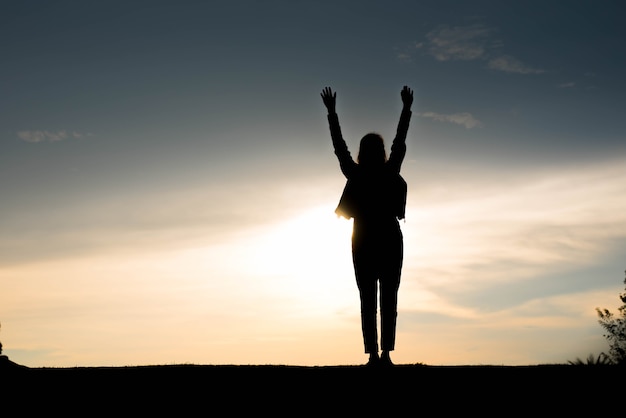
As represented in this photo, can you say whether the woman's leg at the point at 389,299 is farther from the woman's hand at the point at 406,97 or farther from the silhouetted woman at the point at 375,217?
the woman's hand at the point at 406,97

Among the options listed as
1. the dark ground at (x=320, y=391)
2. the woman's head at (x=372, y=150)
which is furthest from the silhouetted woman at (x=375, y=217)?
the dark ground at (x=320, y=391)

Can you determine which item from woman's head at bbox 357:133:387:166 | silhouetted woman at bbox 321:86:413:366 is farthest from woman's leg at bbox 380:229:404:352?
woman's head at bbox 357:133:387:166

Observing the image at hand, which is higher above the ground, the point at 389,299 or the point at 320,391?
the point at 389,299

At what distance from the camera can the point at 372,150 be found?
949 centimetres

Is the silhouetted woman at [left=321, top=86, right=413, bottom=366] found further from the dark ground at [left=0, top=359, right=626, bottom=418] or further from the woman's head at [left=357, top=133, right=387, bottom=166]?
the dark ground at [left=0, top=359, right=626, bottom=418]

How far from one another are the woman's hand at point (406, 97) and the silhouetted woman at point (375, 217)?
0.01 metres

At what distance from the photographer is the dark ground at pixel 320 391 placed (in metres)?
6.90

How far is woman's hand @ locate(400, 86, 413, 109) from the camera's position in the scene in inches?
380

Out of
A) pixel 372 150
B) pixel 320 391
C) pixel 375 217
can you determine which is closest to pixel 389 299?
pixel 375 217

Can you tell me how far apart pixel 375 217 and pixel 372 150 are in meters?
0.92

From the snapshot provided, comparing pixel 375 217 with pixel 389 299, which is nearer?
pixel 389 299

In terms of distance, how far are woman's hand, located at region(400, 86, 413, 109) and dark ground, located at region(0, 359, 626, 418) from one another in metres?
3.57

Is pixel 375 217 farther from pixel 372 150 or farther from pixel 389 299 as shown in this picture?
pixel 389 299

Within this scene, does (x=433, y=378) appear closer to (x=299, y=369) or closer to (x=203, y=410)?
(x=299, y=369)
